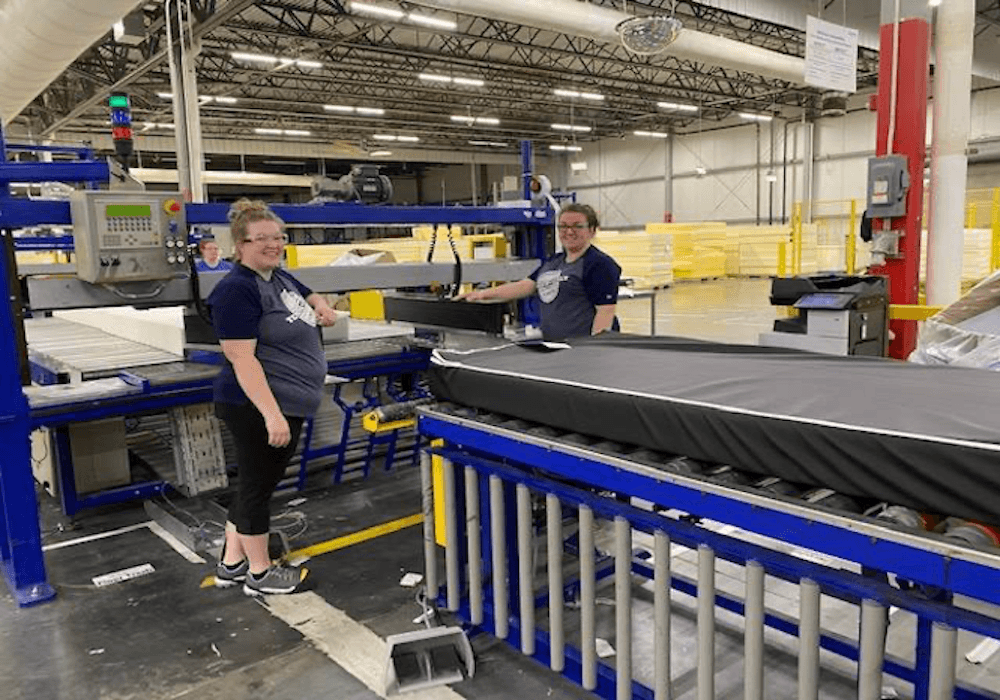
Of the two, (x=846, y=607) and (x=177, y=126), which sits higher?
(x=177, y=126)

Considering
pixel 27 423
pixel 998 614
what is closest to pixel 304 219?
pixel 27 423

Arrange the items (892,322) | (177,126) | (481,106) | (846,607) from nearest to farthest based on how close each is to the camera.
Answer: (846,607), (892,322), (177,126), (481,106)

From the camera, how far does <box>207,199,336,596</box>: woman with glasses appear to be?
301 cm

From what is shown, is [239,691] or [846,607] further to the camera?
[846,607]

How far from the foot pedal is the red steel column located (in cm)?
535

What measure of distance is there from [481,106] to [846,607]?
20372 mm

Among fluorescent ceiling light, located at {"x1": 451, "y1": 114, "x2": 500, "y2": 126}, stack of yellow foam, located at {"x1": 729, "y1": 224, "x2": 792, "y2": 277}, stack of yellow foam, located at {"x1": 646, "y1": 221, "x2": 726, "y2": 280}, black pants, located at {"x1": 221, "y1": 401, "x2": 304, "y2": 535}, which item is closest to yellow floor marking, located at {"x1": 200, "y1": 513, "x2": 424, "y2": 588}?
black pants, located at {"x1": 221, "y1": 401, "x2": 304, "y2": 535}

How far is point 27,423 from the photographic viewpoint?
11.2ft

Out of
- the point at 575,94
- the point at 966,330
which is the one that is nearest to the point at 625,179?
the point at 575,94

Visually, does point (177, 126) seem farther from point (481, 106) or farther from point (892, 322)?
point (481, 106)

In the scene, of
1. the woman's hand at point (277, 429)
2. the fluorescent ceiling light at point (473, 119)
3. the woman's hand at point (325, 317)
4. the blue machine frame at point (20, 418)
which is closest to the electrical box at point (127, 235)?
the blue machine frame at point (20, 418)

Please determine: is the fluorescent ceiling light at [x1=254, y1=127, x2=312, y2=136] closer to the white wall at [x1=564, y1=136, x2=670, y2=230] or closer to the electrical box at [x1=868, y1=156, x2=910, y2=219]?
the white wall at [x1=564, y1=136, x2=670, y2=230]

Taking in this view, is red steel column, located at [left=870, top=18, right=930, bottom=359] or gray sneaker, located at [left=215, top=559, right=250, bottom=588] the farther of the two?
red steel column, located at [left=870, top=18, right=930, bottom=359]

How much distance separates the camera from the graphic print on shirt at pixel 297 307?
3217mm
